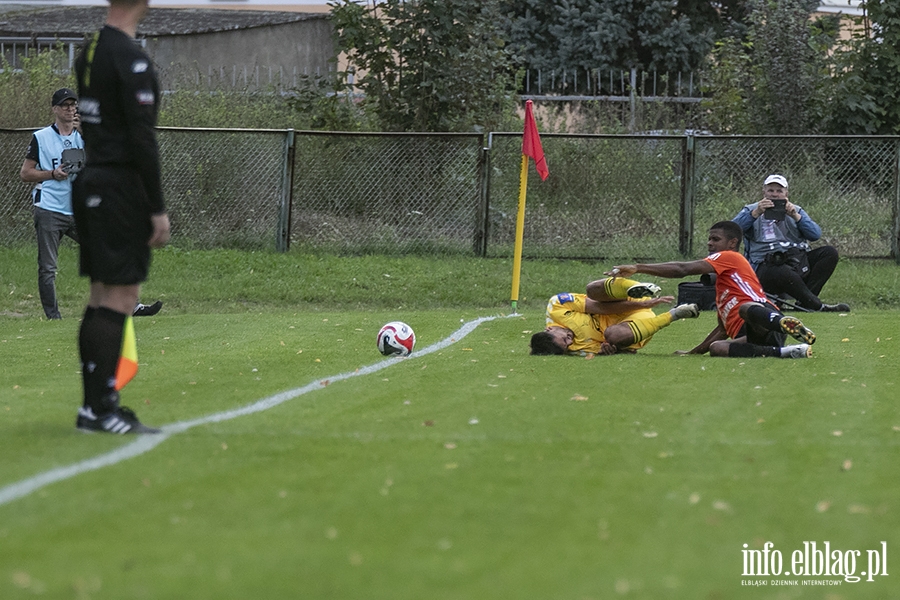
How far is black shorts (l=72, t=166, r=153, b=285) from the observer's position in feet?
16.5

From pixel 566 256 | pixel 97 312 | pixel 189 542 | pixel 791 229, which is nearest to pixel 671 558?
pixel 189 542

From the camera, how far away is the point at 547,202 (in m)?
17.3

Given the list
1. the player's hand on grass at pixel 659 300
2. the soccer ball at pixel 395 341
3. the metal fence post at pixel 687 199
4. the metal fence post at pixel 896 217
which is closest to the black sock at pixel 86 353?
the soccer ball at pixel 395 341

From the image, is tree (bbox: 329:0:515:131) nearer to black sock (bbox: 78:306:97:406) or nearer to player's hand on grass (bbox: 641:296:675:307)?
player's hand on grass (bbox: 641:296:675:307)

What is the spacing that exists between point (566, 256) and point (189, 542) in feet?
44.6

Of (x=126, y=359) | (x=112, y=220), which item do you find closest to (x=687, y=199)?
(x=126, y=359)

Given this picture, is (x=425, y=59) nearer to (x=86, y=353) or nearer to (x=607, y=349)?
(x=607, y=349)

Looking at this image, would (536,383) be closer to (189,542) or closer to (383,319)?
(189,542)

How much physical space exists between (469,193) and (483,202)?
294mm

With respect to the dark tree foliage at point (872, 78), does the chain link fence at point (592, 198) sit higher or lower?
lower

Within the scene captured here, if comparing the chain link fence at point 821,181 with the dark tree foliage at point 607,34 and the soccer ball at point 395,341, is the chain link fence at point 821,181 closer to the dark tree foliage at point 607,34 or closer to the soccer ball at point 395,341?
the soccer ball at point 395,341

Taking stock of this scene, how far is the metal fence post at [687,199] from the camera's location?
1648cm

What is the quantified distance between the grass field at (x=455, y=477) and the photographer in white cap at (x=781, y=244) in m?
4.06

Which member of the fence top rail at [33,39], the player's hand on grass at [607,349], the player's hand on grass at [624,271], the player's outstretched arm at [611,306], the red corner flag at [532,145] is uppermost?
the fence top rail at [33,39]
